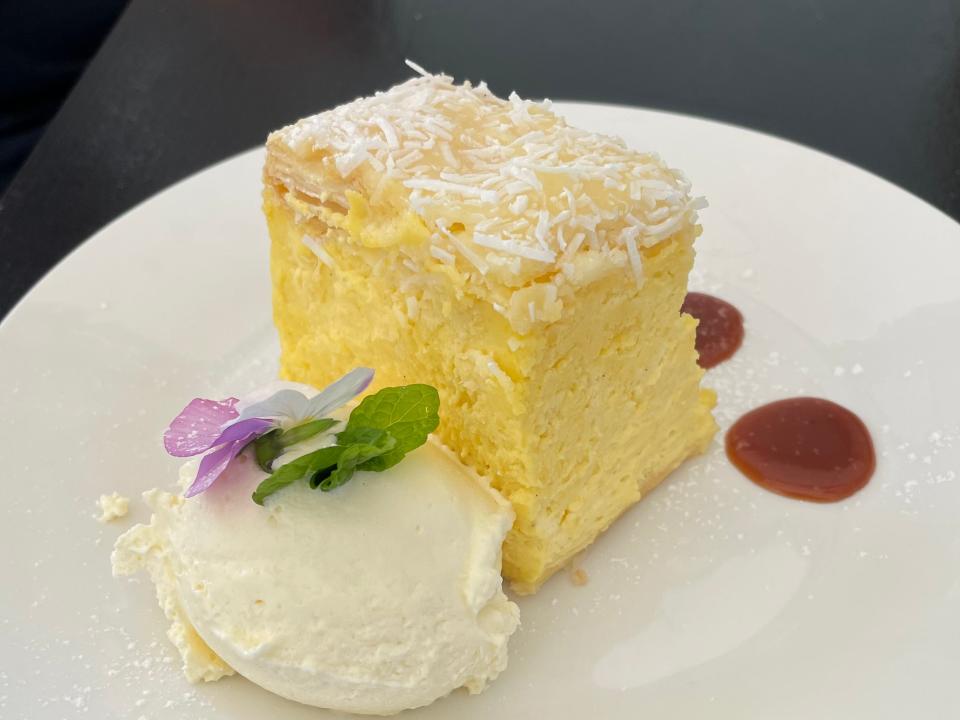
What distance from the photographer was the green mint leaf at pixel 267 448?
157 cm

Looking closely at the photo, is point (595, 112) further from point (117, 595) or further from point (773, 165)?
point (117, 595)

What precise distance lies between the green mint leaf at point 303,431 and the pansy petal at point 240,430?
0.05 meters

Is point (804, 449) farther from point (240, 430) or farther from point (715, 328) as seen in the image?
point (240, 430)

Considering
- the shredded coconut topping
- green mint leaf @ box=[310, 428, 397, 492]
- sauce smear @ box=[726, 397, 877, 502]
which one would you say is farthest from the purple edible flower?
sauce smear @ box=[726, 397, 877, 502]

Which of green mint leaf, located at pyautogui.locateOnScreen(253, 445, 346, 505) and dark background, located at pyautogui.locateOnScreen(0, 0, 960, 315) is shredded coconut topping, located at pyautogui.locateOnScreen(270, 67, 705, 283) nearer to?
green mint leaf, located at pyautogui.locateOnScreen(253, 445, 346, 505)

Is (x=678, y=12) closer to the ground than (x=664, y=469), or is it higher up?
higher up

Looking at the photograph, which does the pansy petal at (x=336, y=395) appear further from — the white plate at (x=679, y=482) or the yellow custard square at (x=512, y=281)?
the white plate at (x=679, y=482)

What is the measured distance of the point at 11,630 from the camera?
1595 millimetres

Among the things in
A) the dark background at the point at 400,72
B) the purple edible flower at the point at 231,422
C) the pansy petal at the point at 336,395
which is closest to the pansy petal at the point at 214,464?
the purple edible flower at the point at 231,422

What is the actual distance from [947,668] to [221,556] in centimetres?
121

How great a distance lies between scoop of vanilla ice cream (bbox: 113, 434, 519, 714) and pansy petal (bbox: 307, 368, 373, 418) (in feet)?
0.44

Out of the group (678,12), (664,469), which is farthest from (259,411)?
(678,12)

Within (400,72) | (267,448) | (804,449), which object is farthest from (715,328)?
(400,72)

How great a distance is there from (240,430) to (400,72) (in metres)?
2.10
